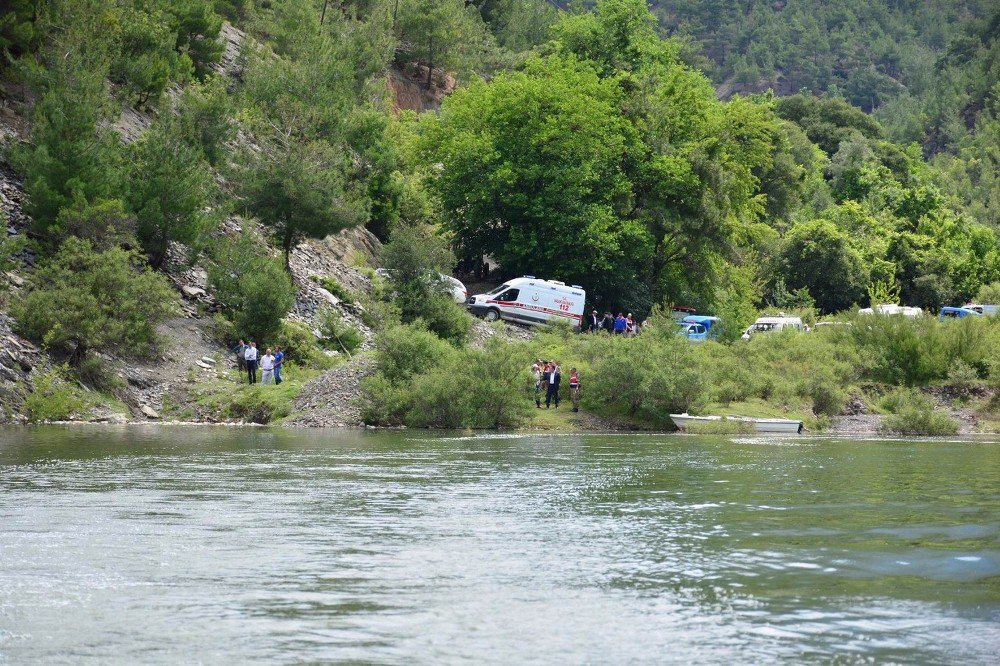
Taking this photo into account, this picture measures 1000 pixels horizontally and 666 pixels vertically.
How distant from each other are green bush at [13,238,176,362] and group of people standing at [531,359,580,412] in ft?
45.2

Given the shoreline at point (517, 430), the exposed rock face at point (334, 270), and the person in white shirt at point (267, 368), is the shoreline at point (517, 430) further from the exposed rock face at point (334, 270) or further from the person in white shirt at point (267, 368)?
the exposed rock face at point (334, 270)

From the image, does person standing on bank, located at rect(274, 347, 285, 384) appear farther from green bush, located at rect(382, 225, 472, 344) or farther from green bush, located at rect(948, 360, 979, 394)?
green bush, located at rect(948, 360, 979, 394)

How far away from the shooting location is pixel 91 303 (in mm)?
44594

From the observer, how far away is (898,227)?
336ft

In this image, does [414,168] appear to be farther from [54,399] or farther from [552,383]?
[54,399]

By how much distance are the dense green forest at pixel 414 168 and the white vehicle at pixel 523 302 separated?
4150 mm

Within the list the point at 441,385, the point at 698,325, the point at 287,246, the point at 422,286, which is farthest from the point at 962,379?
the point at 287,246

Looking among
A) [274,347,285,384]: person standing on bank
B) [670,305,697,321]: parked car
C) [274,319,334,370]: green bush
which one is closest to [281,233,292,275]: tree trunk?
[274,319,334,370]: green bush

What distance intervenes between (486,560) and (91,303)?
2871 cm

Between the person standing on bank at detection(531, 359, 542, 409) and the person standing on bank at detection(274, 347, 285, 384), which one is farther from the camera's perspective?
the person standing on bank at detection(531, 359, 542, 409)

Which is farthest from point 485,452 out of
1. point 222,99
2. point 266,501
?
point 222,99

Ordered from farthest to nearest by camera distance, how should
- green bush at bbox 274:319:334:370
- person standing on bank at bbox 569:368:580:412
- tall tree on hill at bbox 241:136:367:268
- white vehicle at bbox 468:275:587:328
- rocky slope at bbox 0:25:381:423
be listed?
white vehicle at bbox 468:275:587:328, tall tree on hill at bbox 241:136:367:268, green bush at bbox 274:319:334:370, person standing on bank at bbox 569:368:580:412, rocky slope at bbox 0:25:381:423

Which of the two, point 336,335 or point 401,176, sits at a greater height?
point 401,176

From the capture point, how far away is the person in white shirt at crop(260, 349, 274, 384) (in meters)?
48.0
